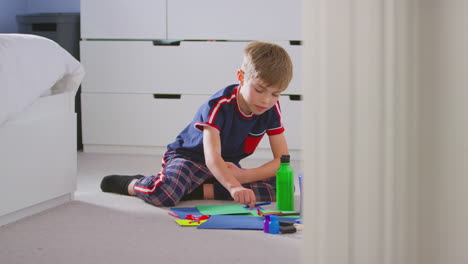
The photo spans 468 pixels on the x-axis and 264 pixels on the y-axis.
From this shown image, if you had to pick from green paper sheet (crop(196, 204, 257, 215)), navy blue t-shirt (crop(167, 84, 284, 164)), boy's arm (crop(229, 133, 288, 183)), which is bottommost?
green paper sheet (crop(196, 204, 257, 215))

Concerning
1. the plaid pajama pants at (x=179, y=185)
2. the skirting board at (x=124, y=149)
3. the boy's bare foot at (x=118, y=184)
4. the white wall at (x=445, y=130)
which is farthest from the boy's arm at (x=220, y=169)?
the white wall at (x=445, y=130)

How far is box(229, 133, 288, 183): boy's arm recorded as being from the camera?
179 centimetres

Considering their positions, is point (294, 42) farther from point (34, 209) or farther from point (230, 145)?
point (34, 209)

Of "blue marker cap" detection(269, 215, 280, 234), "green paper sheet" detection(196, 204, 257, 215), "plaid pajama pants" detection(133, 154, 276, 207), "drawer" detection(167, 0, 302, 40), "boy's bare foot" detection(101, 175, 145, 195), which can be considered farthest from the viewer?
"drawer" detection(167, 0, 302, 40)

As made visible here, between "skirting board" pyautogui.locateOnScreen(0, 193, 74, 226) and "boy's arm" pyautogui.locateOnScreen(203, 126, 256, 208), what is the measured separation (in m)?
0.41

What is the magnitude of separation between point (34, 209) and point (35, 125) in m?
0.21

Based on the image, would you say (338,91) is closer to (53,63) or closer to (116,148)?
(53,63)

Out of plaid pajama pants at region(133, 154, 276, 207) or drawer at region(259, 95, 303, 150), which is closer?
plaid pajama pants at region(133, 154, 276, 207)

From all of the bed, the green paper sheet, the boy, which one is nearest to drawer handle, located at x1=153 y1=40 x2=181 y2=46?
the boy

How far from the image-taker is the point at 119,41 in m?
2.79

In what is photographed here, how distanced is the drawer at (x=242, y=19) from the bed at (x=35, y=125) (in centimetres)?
108

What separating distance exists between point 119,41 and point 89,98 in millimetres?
288

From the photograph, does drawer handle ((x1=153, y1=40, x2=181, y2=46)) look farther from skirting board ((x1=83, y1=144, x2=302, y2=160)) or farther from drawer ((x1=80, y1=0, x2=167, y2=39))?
skirting board ((x1=83, y1=144, x2=302, y2=160))

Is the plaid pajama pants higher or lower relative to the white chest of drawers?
lower
